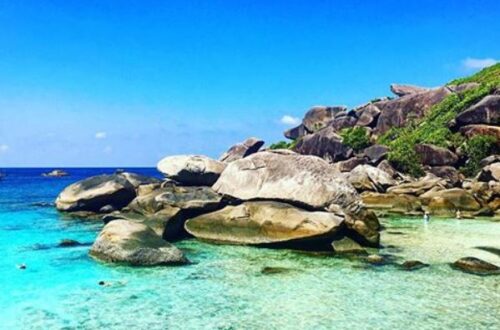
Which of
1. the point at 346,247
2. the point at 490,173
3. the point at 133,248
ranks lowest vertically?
the point at 346,247

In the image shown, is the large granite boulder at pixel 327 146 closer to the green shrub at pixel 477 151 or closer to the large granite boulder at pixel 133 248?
the green shrub at pixel 477 151

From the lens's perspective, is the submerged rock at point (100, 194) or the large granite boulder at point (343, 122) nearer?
the submerged rock at point (100, 194)

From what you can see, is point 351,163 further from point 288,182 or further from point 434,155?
point 288,182

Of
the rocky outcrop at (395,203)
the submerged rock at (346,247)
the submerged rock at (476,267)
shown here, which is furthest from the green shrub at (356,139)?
the submerged rock at (476,267)

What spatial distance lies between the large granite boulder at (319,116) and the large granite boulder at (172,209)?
4858cm

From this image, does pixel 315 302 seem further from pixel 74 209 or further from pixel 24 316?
pixel 74 209

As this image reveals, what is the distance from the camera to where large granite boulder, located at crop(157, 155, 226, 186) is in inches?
968

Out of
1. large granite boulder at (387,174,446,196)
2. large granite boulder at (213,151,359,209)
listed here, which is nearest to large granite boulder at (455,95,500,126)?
large granite boulder at (387,174,446,196)

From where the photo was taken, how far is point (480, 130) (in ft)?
139

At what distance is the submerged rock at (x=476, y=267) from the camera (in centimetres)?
1463

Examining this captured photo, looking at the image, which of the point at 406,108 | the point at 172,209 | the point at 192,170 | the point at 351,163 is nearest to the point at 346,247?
the point at 172,209

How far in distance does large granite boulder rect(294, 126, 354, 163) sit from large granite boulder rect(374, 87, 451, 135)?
605cm

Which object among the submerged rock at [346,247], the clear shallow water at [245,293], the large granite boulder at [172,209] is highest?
the large granite boulder at [172,209]

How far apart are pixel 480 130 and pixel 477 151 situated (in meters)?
2.32
